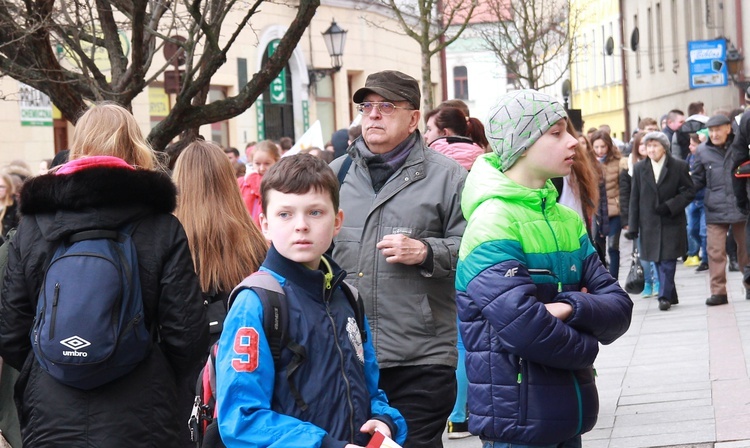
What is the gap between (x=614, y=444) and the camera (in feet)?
24.8

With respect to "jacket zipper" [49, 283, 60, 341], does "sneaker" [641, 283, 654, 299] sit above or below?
below

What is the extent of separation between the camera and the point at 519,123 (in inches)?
189

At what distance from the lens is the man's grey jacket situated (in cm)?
555

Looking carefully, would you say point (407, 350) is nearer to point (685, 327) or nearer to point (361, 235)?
point (361, 235)

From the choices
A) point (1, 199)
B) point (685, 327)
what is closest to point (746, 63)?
point (685, 327)

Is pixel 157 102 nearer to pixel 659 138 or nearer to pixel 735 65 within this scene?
pixel 659 138

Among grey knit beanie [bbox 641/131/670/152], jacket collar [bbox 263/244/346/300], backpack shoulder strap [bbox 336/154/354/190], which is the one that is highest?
grey knit beanie [bbox 641/131/670/152]

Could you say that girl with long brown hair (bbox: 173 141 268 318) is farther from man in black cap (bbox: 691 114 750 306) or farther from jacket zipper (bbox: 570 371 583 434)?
man in black cap (bbox: 691 114 750 306)

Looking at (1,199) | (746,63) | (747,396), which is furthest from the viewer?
(746,63)

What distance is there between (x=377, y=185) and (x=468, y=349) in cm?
131

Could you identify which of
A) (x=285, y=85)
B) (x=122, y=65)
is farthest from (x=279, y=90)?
(x=122, y=65)

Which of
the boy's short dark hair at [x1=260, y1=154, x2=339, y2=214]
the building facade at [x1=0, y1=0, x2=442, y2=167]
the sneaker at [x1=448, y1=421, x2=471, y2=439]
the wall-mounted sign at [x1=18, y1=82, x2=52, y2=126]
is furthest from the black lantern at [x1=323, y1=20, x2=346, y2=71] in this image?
the boy's short dark hair at [x1=260, y1=154, x2=339, y2=214]

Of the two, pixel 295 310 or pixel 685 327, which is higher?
pixel 295 310

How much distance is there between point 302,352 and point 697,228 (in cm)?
1575
